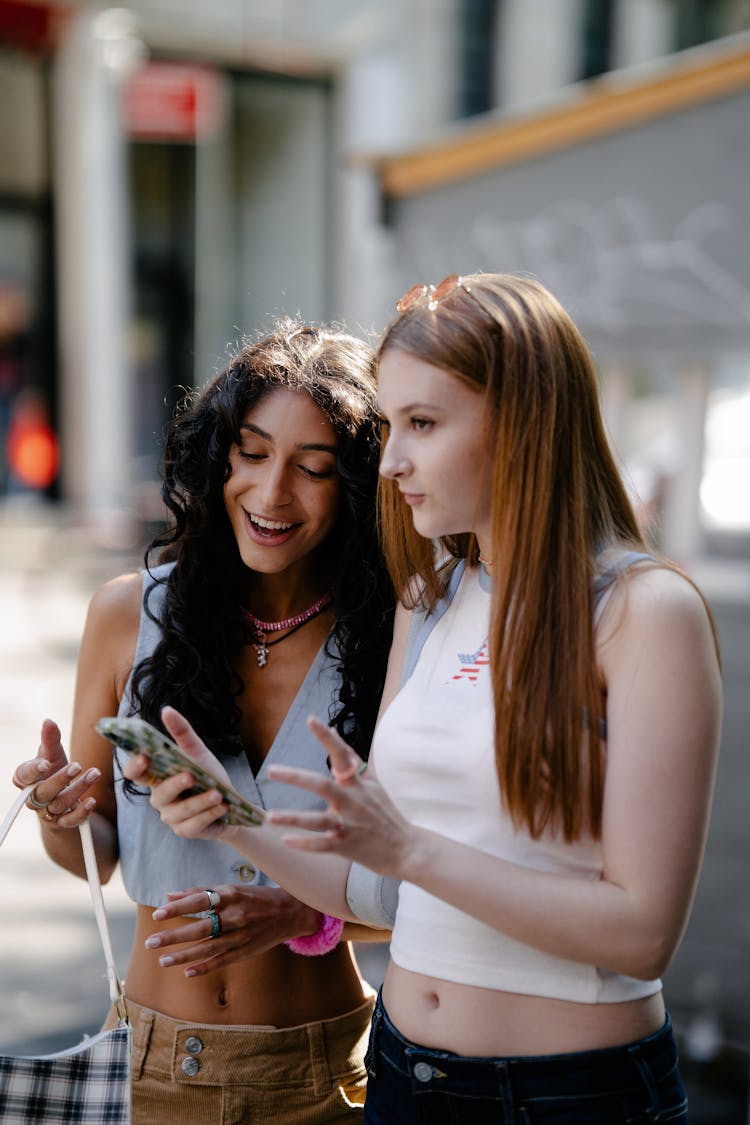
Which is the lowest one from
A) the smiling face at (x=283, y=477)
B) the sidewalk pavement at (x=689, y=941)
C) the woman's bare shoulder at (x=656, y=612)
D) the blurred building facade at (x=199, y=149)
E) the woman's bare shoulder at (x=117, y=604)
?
the sidewalk pavement at (x=689, y=941)

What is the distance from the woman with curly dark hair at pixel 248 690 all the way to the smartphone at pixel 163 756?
0.38m

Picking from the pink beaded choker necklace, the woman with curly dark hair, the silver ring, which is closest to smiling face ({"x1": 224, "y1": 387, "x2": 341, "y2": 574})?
the woman with curly dark hair

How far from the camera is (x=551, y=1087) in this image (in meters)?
1.58

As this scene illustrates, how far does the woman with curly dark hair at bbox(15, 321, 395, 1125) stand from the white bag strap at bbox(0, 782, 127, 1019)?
0.03 meters

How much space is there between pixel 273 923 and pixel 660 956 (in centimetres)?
71

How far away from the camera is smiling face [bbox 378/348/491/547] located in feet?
5.44

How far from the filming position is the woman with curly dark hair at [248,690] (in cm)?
202

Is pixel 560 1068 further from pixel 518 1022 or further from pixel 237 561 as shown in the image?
pixel 237 561

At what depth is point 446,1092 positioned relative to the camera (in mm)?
1643

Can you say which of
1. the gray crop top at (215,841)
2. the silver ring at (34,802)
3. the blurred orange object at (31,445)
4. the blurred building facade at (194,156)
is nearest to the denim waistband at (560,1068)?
the gray crop top at (215,841)

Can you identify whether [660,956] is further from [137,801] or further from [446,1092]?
[137,801]

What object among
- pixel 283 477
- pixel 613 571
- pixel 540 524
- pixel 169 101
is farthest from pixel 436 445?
pixel 169 101

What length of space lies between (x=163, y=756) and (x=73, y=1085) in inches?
20.1

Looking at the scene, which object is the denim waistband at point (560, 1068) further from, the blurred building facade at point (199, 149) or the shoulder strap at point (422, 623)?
the blurred building facade at point (199, 149)
